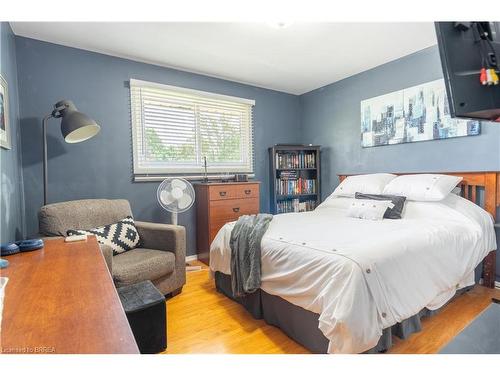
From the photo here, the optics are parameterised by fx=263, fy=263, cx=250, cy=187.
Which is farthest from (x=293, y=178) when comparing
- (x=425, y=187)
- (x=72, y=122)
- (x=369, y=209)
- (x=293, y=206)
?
(x=72, y=122)

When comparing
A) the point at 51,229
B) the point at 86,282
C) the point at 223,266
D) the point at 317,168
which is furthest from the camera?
the point at 317,168

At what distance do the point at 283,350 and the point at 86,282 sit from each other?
118 cm

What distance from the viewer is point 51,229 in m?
2.02

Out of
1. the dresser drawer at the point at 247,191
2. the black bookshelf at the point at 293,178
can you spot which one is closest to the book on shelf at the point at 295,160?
the black bookshelf at the point at 293,178

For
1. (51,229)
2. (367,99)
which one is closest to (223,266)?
(51,229)

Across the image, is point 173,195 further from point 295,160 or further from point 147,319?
point 295,160

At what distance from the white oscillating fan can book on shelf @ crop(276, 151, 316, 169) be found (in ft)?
5.07

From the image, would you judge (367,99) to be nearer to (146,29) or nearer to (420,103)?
(420,103)

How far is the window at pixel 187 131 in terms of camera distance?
2.94 meters

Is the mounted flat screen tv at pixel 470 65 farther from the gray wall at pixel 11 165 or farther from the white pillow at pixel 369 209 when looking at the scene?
the gray wall at pixel 11 165

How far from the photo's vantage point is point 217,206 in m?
3.06

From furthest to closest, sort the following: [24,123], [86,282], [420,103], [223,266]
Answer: [420,103]
[24,123]
[223,266]
[86,282]

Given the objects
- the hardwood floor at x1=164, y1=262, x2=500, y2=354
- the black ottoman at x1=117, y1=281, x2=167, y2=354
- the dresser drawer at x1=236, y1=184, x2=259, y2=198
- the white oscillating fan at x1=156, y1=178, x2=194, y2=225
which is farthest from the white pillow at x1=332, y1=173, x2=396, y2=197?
the black ottoman at x1=117, y1=281, x2=167, y2=354

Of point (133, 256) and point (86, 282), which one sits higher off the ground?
point (86, 282)
